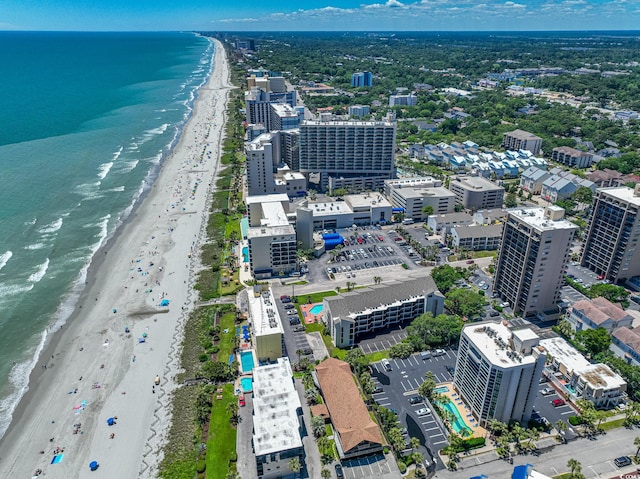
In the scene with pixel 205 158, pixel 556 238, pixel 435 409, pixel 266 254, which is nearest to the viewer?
pixel 435 409

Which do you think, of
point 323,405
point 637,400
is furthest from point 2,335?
point 637,400

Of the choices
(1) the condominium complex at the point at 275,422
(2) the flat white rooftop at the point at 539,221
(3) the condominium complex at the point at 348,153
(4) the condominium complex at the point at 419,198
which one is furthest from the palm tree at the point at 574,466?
(3) the condominium complex at the point at 348,153

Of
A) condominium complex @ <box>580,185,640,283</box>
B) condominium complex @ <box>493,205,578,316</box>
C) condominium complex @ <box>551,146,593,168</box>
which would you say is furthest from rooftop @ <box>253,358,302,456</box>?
condominium complex @ <box>551,146,593,168</box>

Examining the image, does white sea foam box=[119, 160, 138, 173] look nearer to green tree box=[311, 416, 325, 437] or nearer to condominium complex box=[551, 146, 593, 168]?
green tree box=[311, 416, 325, 437]

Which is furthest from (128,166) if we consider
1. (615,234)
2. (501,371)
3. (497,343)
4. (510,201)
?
(615,234)

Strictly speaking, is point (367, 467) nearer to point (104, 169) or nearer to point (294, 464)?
point (294, 464)

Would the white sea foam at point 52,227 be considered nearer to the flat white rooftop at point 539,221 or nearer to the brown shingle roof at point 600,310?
the flat white rooftop at point 539,221

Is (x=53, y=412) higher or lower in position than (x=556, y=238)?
lower

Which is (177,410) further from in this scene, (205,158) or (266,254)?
(205,158)
